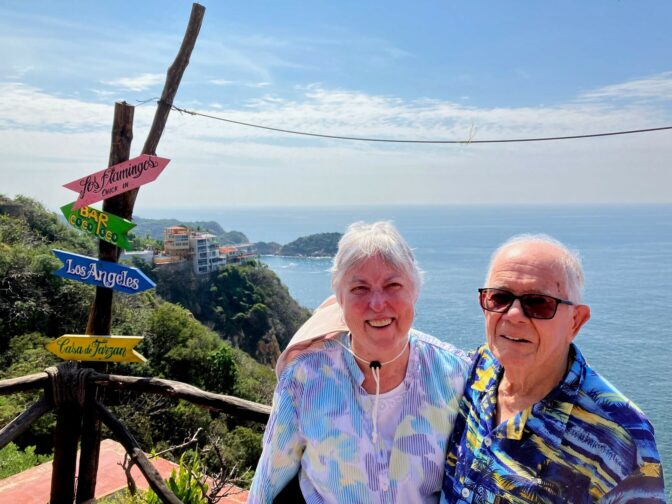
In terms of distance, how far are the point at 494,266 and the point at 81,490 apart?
2669mm

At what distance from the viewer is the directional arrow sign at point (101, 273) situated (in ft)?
9.32

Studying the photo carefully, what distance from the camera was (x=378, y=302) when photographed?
1.53 metres

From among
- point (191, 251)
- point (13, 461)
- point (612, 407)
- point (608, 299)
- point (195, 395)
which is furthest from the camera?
point (608, 299)

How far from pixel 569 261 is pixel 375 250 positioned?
19.8 inches

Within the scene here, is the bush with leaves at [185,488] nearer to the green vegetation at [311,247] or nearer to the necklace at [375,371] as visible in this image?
the necklace at [375,371]

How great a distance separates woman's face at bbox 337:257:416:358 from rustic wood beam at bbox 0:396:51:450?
1.95m

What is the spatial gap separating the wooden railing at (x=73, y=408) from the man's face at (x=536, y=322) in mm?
1517

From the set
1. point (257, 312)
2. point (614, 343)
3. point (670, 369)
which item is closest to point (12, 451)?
point (257, 312)

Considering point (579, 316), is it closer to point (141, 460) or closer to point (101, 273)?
point (141, 460)

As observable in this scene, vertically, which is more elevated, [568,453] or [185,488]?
[568,453]

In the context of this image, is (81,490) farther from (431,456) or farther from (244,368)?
(244,368)

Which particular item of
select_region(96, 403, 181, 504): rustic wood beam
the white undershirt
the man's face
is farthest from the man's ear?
select_region(96, 403, 181, 504): rustic wood beam

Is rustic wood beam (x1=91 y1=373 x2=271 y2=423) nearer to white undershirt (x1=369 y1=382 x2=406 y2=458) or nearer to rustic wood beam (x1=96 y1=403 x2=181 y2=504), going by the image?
rustic wood beam (x1=96 y1=403 x2=181 y2=504)

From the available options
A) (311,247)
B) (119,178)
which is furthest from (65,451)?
(311,247)
